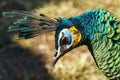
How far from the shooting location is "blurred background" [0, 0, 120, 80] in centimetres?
385

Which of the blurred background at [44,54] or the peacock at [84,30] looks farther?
the blurred background at [44,54]

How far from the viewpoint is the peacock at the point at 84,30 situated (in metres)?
2.52

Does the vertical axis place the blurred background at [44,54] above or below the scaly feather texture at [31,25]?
below

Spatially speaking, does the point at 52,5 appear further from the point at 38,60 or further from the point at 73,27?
the point at 73,27

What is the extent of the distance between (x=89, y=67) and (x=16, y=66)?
26.4 inches

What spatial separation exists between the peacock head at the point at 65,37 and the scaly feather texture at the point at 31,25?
3.0 inches

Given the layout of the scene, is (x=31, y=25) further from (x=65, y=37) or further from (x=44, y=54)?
(x=44, y=54)

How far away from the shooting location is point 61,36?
2469 millimetres

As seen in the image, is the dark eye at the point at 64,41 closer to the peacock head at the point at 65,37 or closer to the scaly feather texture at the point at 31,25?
the peacock head at the point at 65,37

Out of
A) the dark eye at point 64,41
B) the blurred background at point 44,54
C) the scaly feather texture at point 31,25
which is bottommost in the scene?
the blurred background at point 44,54

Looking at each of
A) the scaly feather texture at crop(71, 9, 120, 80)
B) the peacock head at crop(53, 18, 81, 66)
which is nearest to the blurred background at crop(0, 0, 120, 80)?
the scaly feather texture at crop(71, 9, 120, 80)

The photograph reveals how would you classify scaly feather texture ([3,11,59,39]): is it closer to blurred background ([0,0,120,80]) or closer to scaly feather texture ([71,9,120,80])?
scaly feather texture ([71,9,120,80])

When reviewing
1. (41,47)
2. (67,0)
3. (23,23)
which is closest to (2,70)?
(41,47)

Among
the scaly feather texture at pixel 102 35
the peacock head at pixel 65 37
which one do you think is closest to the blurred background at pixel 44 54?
the scaly feather texture at pixel 102 35
